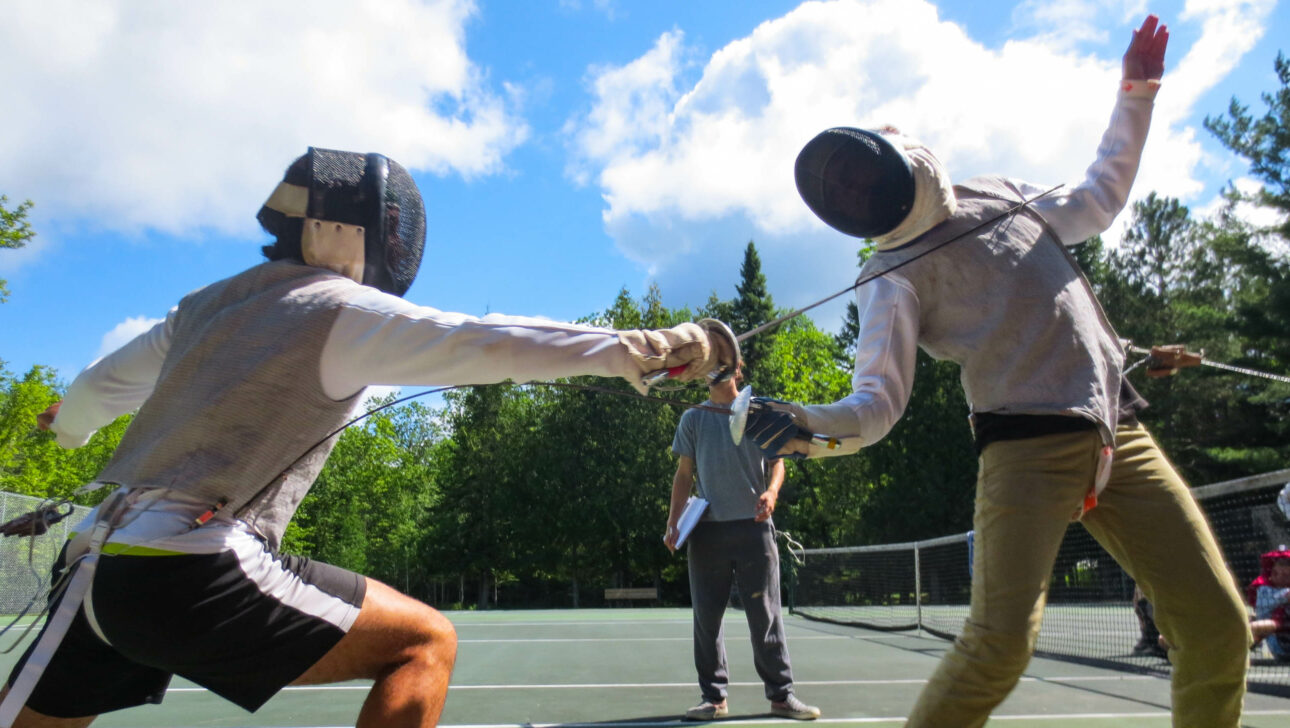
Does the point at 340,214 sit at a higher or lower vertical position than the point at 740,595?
higher

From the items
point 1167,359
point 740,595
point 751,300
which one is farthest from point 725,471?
point 751,300

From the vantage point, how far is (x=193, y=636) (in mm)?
1836

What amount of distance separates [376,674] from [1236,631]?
203cm

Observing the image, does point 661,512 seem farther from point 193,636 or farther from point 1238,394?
point 193,636

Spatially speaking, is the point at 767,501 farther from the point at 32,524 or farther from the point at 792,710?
the point at 32,524

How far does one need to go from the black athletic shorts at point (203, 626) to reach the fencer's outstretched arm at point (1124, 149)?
2226mm

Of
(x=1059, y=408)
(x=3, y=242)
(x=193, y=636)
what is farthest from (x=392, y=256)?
(x=3, y=242)

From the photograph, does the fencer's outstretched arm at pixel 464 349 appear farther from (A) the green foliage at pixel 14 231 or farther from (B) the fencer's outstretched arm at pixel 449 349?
(A) the green foliage at pixel 14 231

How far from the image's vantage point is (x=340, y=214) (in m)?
2.26

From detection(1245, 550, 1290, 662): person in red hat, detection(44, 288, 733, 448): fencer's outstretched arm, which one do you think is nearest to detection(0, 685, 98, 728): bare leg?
detection(44, 288, 733, 448): fencer's outstretched arm

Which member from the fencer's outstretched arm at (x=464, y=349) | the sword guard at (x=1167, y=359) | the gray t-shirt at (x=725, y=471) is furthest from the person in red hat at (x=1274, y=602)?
the fencer's outstretched arm at (x=464, y=349)

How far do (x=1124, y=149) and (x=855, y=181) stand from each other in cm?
90

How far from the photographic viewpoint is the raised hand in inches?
112

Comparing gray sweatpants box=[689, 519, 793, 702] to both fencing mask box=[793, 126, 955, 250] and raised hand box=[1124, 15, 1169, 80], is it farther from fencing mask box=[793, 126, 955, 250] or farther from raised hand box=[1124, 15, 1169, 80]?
raised hand box=[1124, 15, 1169, 80]
